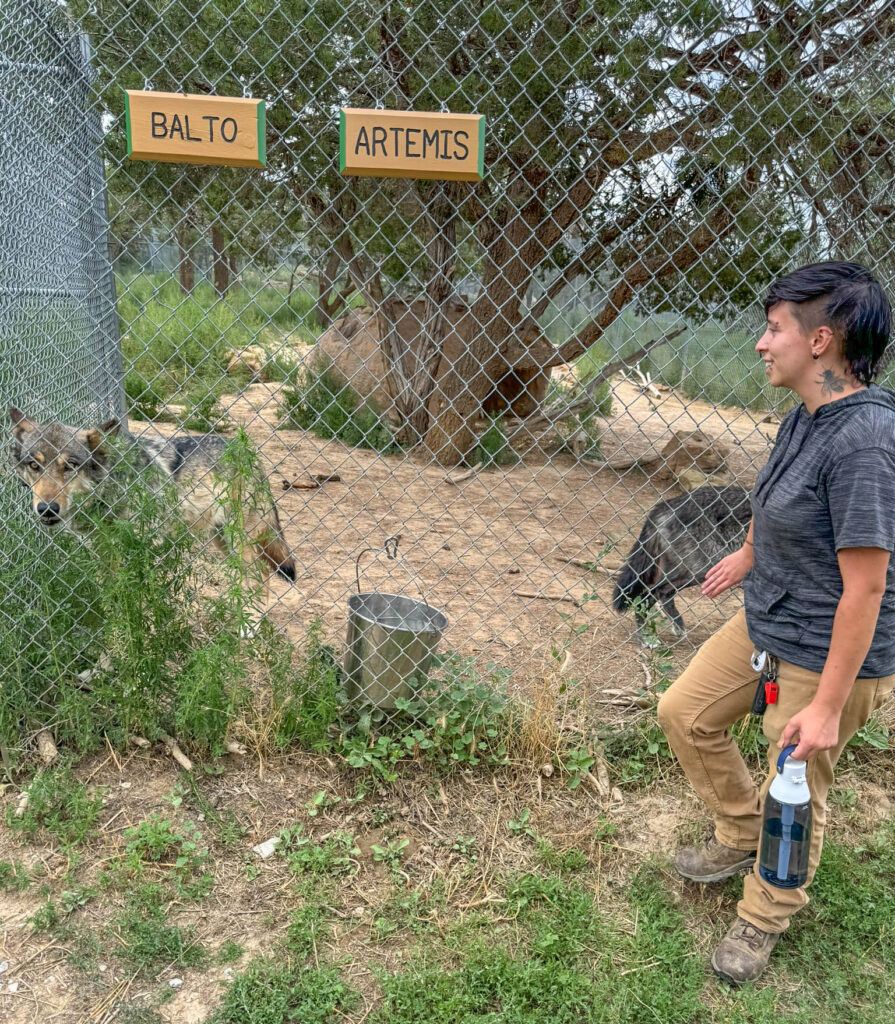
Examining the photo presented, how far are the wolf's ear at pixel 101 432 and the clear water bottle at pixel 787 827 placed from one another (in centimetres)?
313

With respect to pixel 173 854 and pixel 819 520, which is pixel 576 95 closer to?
pixel 819 520

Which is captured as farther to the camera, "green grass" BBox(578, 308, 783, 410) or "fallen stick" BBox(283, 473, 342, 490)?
"green grass" BBox(578, 308, 783, 410)

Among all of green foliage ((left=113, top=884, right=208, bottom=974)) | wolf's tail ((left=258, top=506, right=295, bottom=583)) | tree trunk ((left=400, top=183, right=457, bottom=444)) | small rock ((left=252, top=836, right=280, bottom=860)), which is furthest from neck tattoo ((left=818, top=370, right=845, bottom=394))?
tree trunk ((left=400, top=183, right=457, bottom=444))

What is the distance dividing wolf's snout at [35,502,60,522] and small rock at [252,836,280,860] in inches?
83.1

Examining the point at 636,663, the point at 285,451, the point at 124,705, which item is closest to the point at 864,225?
the point at 636,663

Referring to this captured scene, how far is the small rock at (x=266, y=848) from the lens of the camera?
297 cm

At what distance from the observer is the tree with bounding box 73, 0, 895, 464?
12.1 feet

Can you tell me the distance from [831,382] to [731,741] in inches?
49.5

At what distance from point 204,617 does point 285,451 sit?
5350 millimetres

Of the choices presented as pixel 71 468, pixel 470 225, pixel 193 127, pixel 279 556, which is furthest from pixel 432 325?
pixel 193 127

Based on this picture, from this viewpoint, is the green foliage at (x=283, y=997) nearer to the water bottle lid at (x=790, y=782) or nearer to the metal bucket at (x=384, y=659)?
the metal bucket at (x=384, y=659)

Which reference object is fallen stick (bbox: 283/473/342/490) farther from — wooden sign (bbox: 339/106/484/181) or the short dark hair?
the short dark hair

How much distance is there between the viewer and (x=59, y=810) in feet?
9.96

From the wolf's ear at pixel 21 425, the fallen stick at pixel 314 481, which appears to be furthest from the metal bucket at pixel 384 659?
the fallen stick at pixel 314 481
